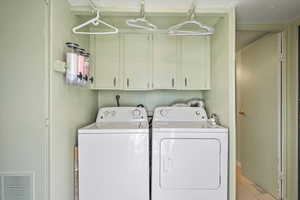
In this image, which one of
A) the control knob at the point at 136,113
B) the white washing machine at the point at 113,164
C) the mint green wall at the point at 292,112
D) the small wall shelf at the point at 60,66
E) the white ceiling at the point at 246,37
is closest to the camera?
the small wall shelf at the point at 60,66

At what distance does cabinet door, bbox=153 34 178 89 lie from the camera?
245 cm

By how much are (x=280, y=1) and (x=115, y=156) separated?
6.99 feet

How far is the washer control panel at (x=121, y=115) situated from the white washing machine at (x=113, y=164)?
0.57 metres

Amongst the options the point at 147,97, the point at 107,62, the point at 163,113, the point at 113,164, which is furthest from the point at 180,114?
the point at 107,62

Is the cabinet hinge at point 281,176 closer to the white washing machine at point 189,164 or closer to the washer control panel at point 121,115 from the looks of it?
the white washing machine at point 189,164

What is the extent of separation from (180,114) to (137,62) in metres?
0.85

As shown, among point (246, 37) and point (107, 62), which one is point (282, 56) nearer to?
point (246, 37)

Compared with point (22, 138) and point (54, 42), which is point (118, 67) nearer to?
point (54, 42)

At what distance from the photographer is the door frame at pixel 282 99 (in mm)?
2402

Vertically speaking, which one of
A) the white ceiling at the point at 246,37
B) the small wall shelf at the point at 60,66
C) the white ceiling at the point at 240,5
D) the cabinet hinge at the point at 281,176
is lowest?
the cabinet hinge at the point at 281,176

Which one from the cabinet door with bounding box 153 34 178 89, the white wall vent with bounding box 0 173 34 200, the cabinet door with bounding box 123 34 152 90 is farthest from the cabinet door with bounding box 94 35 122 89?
the white wall vent with bounding box 0 173 34 200

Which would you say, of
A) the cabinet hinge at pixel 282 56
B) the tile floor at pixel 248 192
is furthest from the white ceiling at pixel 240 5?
the tile floor at pixel 248 192

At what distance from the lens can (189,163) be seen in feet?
5.89

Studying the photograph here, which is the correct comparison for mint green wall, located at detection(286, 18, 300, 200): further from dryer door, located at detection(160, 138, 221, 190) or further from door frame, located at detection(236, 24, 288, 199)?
dryer door, located at detection(160, 138, 221, 190)
